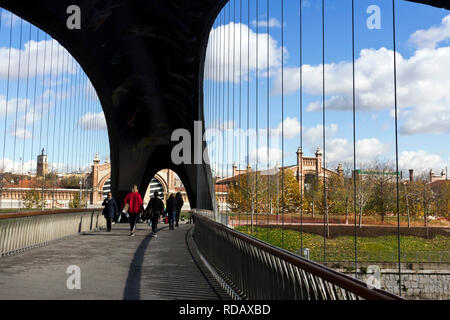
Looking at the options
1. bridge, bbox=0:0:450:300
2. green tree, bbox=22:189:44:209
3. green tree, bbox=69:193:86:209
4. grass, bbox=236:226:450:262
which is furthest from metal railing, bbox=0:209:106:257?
green tree, bbox=69:193:86:209

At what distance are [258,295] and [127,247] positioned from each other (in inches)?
253

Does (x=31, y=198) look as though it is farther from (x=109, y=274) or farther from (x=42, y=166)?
(x=109, y=274)

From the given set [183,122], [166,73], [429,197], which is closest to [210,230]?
[166,73]

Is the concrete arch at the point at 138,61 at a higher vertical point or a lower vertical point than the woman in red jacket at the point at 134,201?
higher

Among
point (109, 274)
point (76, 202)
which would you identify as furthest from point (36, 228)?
point (76, 202)

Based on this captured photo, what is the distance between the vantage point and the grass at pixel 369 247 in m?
37.0

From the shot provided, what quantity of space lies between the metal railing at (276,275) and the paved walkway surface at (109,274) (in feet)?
1.29

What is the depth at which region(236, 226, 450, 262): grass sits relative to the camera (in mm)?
36969

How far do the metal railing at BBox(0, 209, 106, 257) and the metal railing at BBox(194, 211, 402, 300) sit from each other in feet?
13.0

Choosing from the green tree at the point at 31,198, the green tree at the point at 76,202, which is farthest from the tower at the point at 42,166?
the green tree at the point at 31,198

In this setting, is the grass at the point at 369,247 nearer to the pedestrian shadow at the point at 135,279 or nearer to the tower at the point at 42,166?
the pedestrian shadow at the point at 135,279

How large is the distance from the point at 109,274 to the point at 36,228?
169 inches

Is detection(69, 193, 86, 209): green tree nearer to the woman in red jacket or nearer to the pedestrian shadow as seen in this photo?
the woman in red jacket
